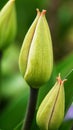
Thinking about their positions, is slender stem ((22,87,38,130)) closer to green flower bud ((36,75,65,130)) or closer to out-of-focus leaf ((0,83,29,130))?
green flower bud ((36,75,65,130))

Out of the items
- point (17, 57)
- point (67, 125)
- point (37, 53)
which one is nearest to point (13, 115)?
point (67, 125)

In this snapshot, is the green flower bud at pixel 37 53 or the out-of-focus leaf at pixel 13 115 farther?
the out-of-focus leaf at pixel 13 115

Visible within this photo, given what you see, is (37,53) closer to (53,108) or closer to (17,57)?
(53,108)

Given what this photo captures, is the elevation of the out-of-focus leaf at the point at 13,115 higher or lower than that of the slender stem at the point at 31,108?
lower

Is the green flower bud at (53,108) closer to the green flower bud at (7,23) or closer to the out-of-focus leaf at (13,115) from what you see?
the green flower bud at (7,23)

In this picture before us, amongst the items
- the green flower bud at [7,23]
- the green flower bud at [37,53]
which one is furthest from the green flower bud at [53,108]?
the green flower bud at [7,23]

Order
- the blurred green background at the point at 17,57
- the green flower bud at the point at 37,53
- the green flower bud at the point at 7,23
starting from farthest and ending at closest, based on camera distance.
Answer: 1. the blurred green background at the point at 17,57
2. the green flower bud at the point at 7,23
3. the green flower bud at the point at 37,53
